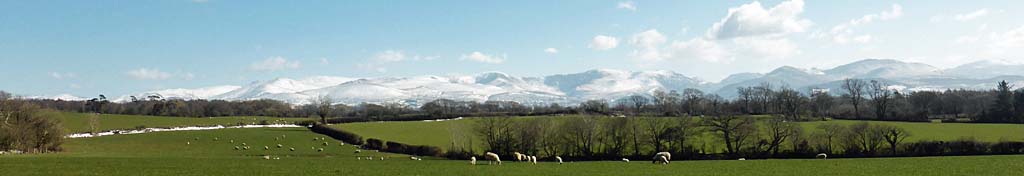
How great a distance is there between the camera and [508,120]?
254 ft

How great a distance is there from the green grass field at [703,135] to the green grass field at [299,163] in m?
7.87

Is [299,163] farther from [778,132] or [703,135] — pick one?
[703,135]

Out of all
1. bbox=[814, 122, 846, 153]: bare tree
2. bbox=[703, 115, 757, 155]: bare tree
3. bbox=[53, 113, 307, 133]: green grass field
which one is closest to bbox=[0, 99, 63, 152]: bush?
bbox=[53, 113, 307, 133]: green grass field

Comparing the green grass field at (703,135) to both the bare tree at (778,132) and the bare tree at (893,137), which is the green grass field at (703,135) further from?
the bare tree at (778,132)

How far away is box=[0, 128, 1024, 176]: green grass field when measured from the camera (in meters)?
31.9

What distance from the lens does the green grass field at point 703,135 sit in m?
71.4

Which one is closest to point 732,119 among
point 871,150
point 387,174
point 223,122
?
point 871,150

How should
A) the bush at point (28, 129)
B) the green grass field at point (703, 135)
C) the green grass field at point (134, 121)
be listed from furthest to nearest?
1. the green grass field at point (134, 121)
2. the green grass field at point (703, 135)
3. the bush at point (28, 129)

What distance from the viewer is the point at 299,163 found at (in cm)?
4088

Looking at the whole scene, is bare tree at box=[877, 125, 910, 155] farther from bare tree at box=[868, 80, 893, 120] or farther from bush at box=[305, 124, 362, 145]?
bush at box=[305, 124, 362, 145]

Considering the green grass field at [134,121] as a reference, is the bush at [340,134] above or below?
below

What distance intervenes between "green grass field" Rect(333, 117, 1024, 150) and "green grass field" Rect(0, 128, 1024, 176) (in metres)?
7.87

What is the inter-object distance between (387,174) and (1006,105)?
101780 mm

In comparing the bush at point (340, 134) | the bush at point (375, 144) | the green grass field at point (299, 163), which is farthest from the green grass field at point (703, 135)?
the green grass field at point (299, 163)
